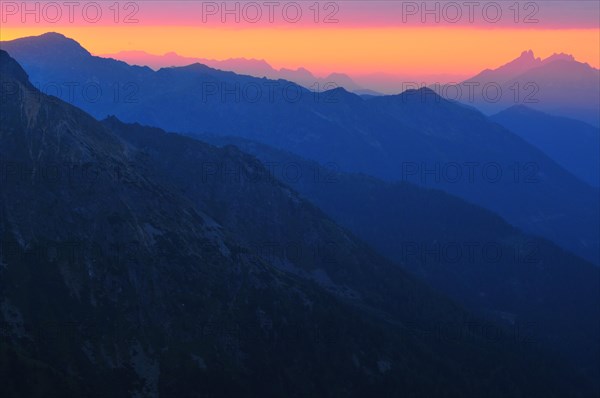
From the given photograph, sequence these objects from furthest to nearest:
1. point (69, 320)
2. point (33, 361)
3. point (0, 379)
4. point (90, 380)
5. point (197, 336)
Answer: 1. point (197, 336)
2. point (69, 320)
3. point (90, 380)
4. point (33, 361)
5. point (0, 379)

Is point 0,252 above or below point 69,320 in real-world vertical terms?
above

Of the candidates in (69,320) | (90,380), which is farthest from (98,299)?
(90,380)

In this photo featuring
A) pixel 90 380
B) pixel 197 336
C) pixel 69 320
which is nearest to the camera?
pixel 90 380

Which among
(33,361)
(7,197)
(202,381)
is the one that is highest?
(7,197)

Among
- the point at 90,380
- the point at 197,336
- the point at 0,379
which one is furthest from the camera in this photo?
the point at 197,336

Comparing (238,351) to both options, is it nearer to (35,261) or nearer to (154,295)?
(154,295)

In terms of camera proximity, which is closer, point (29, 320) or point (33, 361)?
point (33, 361)

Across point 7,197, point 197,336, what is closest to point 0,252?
point 7,197

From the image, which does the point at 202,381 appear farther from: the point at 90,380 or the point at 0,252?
the point at 0,252

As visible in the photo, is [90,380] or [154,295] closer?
[90,380]
